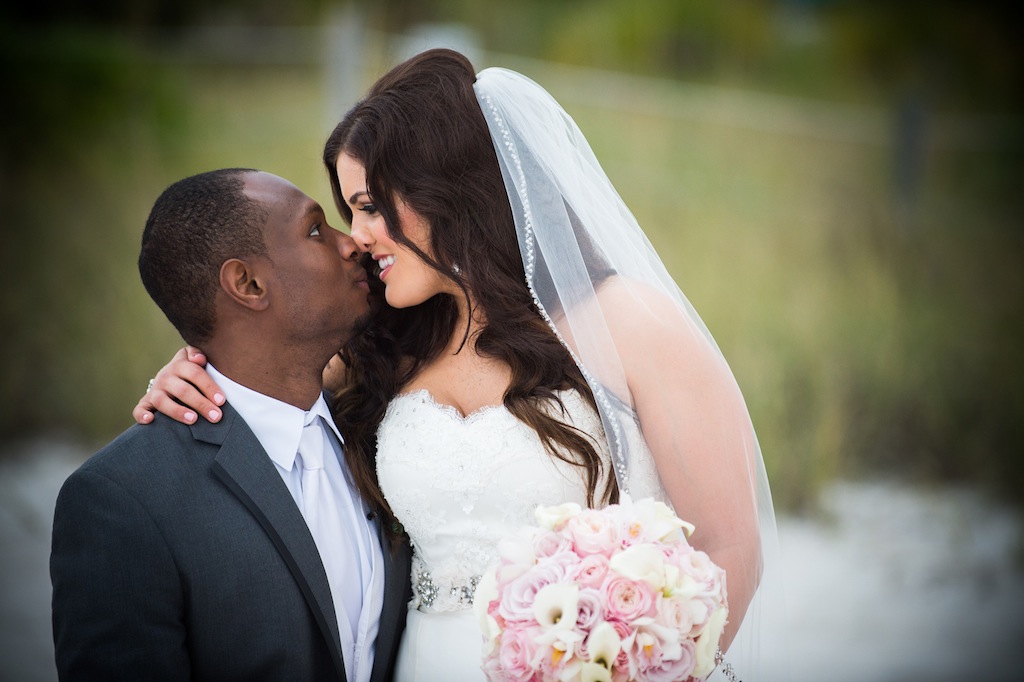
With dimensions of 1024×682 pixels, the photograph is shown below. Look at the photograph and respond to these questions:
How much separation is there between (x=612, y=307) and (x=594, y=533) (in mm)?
782

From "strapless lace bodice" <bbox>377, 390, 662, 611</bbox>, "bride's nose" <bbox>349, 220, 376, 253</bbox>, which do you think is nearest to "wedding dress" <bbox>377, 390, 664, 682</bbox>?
"strapless lace bodice" <bbox>377, 390, 662, 611</bbox>

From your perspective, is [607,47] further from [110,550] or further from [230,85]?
[110,550]

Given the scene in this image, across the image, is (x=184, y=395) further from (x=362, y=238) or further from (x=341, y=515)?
(x=362, y=238)

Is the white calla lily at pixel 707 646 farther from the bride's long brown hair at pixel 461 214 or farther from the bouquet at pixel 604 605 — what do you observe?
the bride's long brown hair at pixel 461 214

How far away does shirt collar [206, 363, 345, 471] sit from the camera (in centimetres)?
251

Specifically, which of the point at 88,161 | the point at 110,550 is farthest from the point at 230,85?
the point at 110,550

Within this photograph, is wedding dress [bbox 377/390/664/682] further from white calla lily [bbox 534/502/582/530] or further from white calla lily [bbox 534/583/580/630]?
white calla lily [bbox 534/583/580/630]

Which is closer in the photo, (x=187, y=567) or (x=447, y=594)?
(x=187, y=567)

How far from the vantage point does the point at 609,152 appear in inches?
392

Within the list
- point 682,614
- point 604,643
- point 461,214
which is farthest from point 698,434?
point 461,214

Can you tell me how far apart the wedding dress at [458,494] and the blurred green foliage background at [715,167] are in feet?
7.08

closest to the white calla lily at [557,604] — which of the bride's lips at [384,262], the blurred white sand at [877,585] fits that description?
the bride's lips at [384,262]

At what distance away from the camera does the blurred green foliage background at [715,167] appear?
6.30m

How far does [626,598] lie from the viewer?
1.85 m
